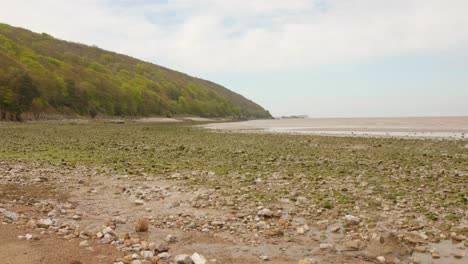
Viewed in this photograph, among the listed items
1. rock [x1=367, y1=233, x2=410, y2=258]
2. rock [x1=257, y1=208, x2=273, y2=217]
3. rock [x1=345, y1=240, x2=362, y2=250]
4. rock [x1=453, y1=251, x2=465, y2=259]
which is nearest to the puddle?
rock [x1=453, y1=251, x2=465, y2=259]

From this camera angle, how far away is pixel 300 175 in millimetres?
15469

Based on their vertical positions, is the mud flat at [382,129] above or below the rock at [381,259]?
above

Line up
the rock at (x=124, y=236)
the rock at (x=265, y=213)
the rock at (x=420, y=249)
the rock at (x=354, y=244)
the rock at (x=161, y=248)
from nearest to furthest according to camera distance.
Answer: the rock at (x=161, y=248) < the rock at (x=420, y=249) < the rock at (x=354, y=244) < the rock at (x=124, y=236) < the rock at (x=265, y=213)

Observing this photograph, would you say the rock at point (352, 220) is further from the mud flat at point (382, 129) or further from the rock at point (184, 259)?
the mud flat at point (382, 129)

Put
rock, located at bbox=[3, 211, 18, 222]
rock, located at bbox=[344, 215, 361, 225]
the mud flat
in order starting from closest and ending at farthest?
rock, located at bbox=[3, 211, 18, 222], rock, located at bbox=[344, 215, 361, 225], the mud flat

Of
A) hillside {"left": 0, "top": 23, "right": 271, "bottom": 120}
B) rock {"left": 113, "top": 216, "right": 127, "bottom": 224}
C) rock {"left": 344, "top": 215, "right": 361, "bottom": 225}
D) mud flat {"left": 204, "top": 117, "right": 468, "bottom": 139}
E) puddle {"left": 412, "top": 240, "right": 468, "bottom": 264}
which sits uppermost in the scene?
hillside {"left": 0, "top": 23, "right": 271, "bottom": 120}

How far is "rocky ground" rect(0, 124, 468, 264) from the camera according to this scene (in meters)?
6.95

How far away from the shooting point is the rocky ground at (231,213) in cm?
695

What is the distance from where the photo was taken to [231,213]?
9609 mm

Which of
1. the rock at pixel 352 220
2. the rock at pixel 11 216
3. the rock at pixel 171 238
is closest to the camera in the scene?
the rock at pixel 171 238

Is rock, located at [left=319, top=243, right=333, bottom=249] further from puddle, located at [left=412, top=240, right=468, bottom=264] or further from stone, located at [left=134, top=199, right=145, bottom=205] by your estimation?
stone, located at [left=134, top=199, right=145, bottom=205]

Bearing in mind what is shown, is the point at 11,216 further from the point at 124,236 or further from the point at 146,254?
the point at 146,254

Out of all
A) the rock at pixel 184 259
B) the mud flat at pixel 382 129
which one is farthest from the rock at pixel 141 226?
the mud flat at pixel 382 129

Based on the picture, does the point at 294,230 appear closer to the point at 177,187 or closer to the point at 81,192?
the point at 177,187
